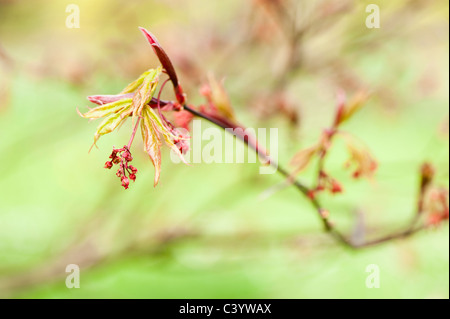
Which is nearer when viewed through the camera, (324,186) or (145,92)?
(145,92)

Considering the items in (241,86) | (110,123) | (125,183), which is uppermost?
(241,86)

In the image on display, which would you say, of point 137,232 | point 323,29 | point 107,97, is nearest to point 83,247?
point 137,232

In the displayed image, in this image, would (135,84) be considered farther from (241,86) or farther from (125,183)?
(241,86)

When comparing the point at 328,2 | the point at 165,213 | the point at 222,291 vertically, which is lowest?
the point at 222,291

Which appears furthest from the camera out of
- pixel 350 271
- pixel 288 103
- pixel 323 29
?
pixel 350 271

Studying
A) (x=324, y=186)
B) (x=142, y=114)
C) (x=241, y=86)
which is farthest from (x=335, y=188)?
(x=241, y=86)

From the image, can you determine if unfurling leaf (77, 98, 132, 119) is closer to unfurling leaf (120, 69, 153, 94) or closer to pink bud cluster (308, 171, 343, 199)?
unfurling leaf (120, 69, 153, 94)

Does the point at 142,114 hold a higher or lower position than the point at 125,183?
higher

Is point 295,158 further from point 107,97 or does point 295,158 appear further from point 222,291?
point 222,291

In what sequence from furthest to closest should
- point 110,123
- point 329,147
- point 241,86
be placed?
point 241,86 → point 329,147 → point 110,123

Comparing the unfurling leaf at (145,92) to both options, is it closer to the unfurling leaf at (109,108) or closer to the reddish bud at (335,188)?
the unfurling leaf at (109,108)

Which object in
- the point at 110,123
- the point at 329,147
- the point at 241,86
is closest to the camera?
the point at 110,123
